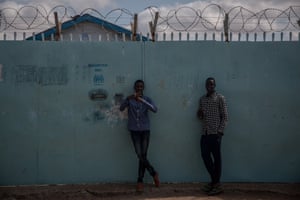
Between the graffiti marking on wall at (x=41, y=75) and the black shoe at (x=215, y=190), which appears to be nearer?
the black shoe at (x=215, y=190)

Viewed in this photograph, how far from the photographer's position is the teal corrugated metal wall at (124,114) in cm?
614

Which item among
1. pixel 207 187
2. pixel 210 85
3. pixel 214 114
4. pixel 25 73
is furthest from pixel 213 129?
pixel 25 73

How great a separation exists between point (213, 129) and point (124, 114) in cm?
136

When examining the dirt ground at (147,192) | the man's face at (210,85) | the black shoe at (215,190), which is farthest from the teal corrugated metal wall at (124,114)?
the black shoe at (215,190)

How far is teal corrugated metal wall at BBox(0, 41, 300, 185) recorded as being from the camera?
6.14 metres

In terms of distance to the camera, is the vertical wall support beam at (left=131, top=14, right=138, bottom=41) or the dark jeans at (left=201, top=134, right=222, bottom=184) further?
the vertical wall support beam at (left=131, top=14, right=138, bottom=41)

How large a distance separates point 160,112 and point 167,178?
1.03m

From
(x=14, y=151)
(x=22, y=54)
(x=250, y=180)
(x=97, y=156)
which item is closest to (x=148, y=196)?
(x=97, y=156)

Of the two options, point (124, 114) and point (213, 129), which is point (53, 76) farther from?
point (213, 129)

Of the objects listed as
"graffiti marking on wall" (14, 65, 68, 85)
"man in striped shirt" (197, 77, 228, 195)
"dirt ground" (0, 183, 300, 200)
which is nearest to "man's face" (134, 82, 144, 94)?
"man in striped shirt" (197, 77, 228, 195)

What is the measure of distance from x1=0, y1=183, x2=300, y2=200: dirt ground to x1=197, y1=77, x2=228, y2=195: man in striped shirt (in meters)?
0.26

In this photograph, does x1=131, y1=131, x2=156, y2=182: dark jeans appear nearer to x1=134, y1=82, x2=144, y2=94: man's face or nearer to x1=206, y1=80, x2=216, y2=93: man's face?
x1=134, y1=82, x2=144, y2=94: man's face

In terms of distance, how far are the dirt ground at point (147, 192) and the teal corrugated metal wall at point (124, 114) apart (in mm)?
141

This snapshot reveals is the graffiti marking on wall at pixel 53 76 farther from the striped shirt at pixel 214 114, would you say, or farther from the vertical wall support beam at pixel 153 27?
the striped shirt at pixel 214 114
